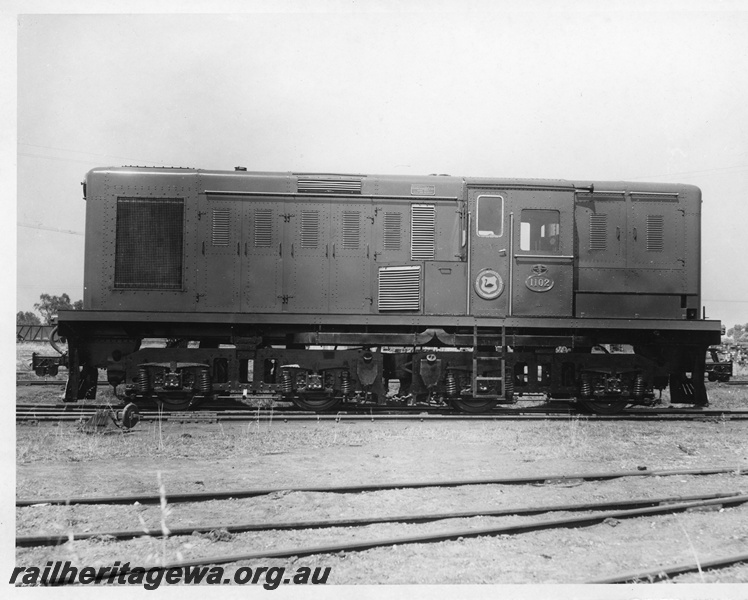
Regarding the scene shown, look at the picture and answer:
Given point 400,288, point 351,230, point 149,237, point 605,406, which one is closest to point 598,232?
point 605,406

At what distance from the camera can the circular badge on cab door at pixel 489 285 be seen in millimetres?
9609

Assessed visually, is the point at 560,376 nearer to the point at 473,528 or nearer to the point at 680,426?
the point at 680,426

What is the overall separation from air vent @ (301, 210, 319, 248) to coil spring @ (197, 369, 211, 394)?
2497 millimetres

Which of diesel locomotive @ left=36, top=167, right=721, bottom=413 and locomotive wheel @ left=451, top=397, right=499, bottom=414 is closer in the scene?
diesel locomotive @ left=36, top=167, right=721, bottom=413

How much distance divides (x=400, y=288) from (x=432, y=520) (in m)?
5.12

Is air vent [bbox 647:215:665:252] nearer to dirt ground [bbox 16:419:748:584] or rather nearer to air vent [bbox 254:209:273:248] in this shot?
dirt ground [bbox 16:419:748:584]

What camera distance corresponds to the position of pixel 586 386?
981cm

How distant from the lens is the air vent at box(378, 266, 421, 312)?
9617 mm

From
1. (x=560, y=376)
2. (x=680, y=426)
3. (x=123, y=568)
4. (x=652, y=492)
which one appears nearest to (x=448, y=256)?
(x=560, y=376)

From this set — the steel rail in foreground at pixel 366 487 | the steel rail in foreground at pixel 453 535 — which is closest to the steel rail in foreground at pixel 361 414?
the steel rail in foreground at pixel 366 487

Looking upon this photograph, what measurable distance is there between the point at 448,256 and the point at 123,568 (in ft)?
22.2

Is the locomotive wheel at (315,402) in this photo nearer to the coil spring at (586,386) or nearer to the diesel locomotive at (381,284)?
the diesel locomotive at (381,284)

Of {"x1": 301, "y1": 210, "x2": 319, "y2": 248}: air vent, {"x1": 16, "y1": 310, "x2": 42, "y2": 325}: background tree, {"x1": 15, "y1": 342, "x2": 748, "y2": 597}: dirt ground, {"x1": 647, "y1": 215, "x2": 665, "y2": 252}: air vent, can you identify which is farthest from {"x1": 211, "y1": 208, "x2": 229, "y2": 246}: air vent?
{"x1": 16, "y1": 310, "x2": 42, "y2": 325}: background tree

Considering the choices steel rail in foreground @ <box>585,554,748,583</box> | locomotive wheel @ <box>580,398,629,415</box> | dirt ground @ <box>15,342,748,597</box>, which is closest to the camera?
steel rail in foreground @ <box>585,554,748,583</box>
